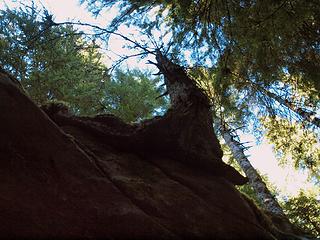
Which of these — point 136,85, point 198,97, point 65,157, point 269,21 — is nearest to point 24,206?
point 65,157

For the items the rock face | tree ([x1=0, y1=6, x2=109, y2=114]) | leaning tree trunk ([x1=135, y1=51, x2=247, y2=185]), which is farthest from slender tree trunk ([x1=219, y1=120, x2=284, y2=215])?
tree ([x1=0, y1=6, x2=109, y2=114])

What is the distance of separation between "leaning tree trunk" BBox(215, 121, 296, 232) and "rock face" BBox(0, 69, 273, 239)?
158cm

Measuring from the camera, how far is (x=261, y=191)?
9461mm

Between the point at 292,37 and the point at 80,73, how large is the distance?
7566 millimetres

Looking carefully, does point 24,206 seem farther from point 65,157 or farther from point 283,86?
point 283,86

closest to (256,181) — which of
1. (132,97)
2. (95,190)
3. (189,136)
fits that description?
(189,136)

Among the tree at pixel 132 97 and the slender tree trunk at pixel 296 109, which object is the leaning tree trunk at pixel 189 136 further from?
the tree at pixel 132 97

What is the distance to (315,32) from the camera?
24.3 feet

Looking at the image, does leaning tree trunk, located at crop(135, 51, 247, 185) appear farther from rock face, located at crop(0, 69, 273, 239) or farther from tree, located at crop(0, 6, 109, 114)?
tree, located at crop(0, 6, 109, 114)

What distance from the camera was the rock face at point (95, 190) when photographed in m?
3.68

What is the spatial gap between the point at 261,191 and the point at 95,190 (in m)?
6.76

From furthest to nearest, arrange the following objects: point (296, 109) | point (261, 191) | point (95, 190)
Result: point (296, 109) → point (261, 191) → point (95, 190)

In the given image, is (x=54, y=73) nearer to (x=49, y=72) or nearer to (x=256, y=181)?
(x=49, y=72)

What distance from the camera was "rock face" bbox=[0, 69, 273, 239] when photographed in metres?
3.68
